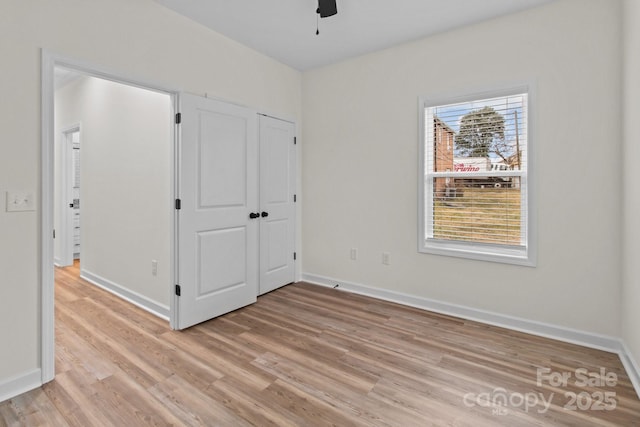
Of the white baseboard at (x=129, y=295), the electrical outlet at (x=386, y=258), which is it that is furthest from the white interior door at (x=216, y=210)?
the electrical outlet at (x=386, y=258)

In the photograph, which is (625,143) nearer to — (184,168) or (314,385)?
(314,385)

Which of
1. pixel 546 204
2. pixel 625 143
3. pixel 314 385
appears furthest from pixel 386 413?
pixel 625 143

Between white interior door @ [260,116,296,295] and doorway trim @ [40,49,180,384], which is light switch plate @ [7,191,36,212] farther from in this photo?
white interior door @ [260,116,296,295]

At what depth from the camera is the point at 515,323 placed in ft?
9.32

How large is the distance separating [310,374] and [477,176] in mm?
2313

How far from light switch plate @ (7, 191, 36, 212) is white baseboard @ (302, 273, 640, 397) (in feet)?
9.84

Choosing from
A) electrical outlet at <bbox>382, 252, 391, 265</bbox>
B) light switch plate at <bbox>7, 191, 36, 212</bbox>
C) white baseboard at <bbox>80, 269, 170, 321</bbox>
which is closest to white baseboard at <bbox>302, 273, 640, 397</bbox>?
electrical outlet at <bbox>382, 252, 391, 265</bbox>

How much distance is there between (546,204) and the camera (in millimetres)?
2686

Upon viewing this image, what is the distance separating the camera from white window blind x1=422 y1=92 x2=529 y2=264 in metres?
2.87

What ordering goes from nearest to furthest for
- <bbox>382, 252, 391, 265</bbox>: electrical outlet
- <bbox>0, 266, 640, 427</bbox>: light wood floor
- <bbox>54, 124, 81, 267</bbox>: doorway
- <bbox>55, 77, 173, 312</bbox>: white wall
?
1. <bbox>0, 266, 640, 427</bbox>: light wood floor
2. <bbox>55, 77, 173, 312</bbox>: white wall
3. <bbox>382, 252, 391, 265</bbox>: electrical outlet
4. <bbox>54, 124, 81, 267</bbox>: doorway

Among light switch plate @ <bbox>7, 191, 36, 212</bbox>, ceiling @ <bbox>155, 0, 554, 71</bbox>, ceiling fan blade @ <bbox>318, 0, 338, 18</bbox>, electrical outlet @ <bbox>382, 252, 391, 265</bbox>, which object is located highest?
ceiling @ <bbox>155, 0, 554, 71</bbox>

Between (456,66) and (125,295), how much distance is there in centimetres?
422

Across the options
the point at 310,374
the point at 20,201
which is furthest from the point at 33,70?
the point at 310,374

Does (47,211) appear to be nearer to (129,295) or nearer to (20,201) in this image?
(20,201)
